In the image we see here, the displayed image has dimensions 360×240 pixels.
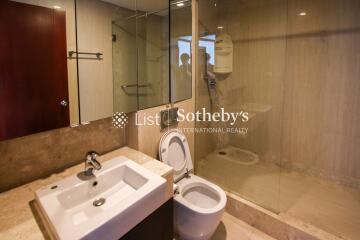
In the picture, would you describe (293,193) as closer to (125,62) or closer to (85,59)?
(125,62)

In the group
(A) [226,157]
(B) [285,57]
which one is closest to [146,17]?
(B) [285,57]

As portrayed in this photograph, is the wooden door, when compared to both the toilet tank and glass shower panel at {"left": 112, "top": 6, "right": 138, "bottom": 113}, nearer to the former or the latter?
glass shower panel at {"left": 112, "top": 6, "right": 138, "bottom": 113}

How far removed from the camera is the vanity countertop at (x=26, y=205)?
0.93 meters

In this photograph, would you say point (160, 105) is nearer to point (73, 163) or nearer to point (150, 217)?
point (73, 163)

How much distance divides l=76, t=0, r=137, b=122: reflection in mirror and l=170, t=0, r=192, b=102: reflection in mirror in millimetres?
453

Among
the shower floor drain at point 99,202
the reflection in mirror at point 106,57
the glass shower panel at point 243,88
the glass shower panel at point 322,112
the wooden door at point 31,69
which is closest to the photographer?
the wooden door at point 31,69

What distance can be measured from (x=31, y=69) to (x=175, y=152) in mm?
1282

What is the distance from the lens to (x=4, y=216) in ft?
3.35

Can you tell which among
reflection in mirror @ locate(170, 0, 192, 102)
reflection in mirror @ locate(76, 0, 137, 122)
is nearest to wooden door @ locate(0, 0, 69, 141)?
reflection in mirror @ locate(76, 0, 137, 122)

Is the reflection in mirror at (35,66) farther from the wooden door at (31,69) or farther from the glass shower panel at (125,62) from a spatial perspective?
the glass shower panel at (125,62)

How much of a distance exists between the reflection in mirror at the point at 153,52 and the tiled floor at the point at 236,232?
125cm

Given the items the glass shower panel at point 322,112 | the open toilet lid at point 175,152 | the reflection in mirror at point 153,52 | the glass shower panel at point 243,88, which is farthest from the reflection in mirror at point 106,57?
the glass shower panel at point 322,112

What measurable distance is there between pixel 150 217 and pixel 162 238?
0.82ft

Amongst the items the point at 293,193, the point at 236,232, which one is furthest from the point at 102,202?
the point at 293,193
